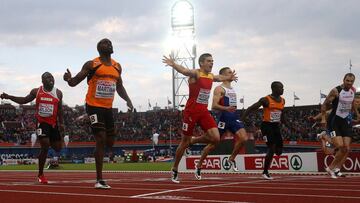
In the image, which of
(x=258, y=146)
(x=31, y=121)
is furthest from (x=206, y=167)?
(x=31, y=121)

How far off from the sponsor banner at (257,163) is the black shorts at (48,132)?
8.19m

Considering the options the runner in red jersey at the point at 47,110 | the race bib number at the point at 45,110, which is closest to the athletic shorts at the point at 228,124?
the runner in red jersey at the point at 47,110

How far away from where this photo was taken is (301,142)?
4794 centimetres

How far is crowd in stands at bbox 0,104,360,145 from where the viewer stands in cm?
5453

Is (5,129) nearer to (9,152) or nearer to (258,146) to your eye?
(9,152)

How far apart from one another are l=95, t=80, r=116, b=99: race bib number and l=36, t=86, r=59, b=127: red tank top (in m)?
3.17

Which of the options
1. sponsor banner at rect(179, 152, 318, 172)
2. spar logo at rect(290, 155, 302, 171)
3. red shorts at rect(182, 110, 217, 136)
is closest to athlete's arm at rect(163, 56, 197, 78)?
red shorts at rect(182, 110, 217, 136)

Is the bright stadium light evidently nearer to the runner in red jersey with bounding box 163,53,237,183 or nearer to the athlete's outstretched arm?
the runner in red jersey with bounding box 163,53,237,183

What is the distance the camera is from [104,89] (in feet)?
27.8

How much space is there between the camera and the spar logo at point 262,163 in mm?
17094

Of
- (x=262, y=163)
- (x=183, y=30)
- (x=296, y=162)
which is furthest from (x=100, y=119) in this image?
(x=183, y=30)

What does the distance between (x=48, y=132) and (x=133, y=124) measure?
195ft

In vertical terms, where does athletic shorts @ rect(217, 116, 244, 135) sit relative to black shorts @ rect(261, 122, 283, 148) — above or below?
above

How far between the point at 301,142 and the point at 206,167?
3018 centimetres
